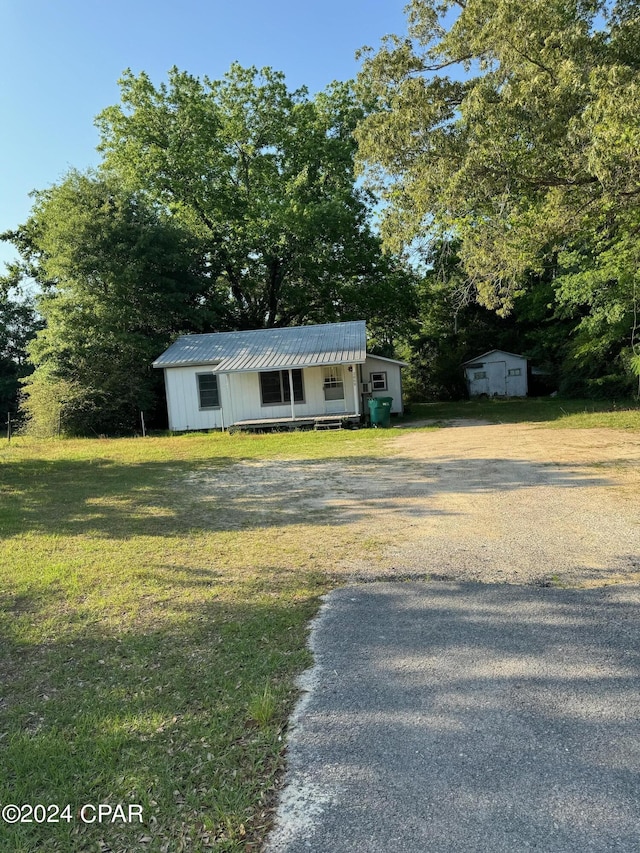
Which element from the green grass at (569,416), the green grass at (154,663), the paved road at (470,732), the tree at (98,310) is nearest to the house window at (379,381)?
the green grass at (569,416)

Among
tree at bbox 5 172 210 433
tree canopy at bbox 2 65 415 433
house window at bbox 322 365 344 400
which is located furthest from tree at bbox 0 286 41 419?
house window at bbox 322 365 344 400

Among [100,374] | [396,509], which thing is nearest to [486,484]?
[396,509]

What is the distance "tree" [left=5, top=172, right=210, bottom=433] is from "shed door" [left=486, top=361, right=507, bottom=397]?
19648 mm

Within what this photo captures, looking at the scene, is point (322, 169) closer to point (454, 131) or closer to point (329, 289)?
point (329, 289)

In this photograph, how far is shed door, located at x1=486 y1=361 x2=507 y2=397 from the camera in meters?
32.9

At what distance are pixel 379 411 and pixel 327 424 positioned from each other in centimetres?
181

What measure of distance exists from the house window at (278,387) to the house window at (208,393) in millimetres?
1808

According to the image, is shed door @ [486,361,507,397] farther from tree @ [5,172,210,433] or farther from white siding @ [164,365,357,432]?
tree @ [5,172,210,433]

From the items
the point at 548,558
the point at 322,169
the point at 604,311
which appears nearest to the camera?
the point at 548,558

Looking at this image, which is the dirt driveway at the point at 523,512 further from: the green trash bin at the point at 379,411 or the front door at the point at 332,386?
the front door at the point at 332,386

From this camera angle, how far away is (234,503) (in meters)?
8.24

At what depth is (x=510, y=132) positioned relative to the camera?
8719mm

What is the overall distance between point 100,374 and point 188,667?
19403 millimetres

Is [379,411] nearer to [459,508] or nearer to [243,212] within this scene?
[459,508]
